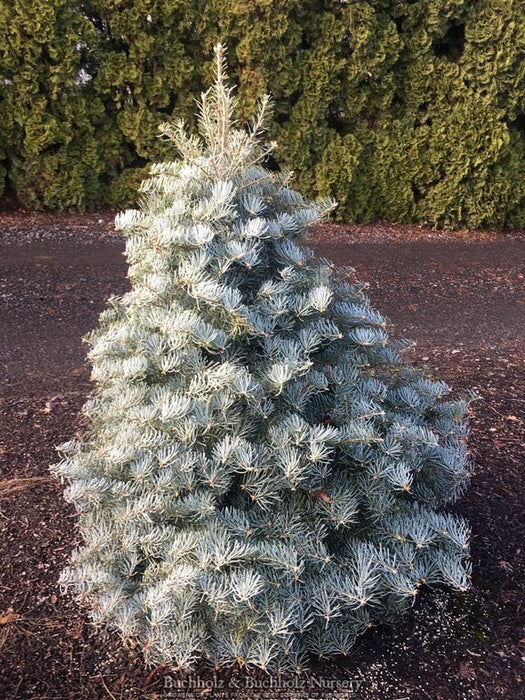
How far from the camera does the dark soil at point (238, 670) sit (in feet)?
7.66

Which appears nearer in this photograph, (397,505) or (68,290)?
(397,505)

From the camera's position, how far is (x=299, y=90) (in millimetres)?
8094

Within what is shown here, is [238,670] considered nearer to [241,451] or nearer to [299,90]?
[241,451]

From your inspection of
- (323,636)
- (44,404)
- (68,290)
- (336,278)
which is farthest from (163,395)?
(68,290)

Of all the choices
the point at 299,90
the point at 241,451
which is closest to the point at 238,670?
the point at 241,451

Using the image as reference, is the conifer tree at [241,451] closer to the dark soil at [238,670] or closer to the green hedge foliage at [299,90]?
the dark soil at [238,670]

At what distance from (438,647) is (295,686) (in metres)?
0.57

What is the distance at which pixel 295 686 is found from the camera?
2.29 m

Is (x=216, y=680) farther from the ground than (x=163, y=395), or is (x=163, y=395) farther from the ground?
(x=163, y=395)

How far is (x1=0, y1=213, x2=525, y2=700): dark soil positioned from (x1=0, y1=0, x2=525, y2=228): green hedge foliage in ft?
4.44

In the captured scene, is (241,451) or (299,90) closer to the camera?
(241,451)

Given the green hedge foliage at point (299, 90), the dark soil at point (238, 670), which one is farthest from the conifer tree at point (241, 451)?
the green hedge foliage at point (299, 90)

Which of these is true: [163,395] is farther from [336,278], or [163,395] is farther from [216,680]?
[216,680]

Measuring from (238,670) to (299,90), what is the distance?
23.5 ft
